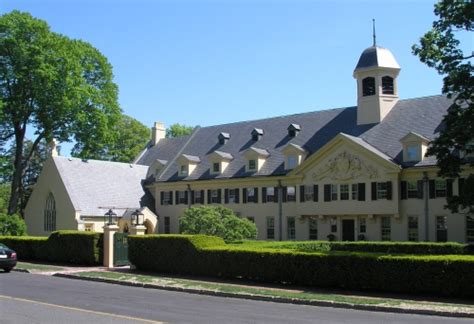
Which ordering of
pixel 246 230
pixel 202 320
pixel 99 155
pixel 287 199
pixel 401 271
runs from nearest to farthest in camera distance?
pixel 202 320
pixel 401 271
pixel 246 230
pixel 287 199
pixel 99 155

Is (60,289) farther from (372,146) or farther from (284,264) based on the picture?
(372,146)

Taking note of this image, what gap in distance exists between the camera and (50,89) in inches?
1989

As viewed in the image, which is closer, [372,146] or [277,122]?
[372,146]

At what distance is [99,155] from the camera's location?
67750 millimetres

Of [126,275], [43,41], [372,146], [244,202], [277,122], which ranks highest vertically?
[43,41]

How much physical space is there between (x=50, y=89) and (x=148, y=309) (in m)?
39.1

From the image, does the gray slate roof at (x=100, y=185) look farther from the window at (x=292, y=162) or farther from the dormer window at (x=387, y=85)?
the dormer window at (x=387, y=85)

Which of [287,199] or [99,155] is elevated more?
[99,155]

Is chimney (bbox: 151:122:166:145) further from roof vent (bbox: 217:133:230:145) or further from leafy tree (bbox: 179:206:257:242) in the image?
leafy tree (bbox: 179:206:257:242)

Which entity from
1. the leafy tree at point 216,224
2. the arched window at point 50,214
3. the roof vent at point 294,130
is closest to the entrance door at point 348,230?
the leafy tree at point 216,224

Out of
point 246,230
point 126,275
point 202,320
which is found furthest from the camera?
point 246,230

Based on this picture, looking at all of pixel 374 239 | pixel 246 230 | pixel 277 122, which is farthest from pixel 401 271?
pixel 277 122

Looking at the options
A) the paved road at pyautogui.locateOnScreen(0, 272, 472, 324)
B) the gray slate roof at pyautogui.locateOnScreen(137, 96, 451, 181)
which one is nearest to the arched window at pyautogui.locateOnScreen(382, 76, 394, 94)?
the gray slate roof at pyautogui.locateOnScreen(137, 96, 451, 181)

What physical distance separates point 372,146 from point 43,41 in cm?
2907
